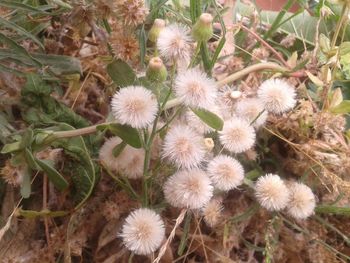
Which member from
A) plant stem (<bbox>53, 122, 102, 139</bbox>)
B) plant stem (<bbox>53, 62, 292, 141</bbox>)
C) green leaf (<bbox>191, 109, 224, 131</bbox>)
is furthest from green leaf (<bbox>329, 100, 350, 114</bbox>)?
plant stem (<bbox>53, 122, 102, 139</bbox>)

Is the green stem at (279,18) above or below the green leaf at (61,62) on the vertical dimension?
above

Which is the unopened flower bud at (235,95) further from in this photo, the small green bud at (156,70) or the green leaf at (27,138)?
the green leaf at (27,138)

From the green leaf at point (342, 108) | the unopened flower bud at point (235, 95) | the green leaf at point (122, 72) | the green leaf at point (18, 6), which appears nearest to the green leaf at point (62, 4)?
the green leaf at point (18, 6)

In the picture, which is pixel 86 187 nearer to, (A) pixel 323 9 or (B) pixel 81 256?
(B) pixel 81 256

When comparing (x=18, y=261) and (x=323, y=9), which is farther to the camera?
(x=323, y=9)

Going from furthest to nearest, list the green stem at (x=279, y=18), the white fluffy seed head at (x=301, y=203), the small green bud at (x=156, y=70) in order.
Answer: the green stem at (x=279, y=18) → the white fluffy seed head at (x=301, y=203) → the small green bud at (x=156, y=70)

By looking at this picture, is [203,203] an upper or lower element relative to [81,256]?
upper

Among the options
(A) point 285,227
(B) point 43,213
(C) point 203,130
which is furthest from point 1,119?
(A) point 285,227
